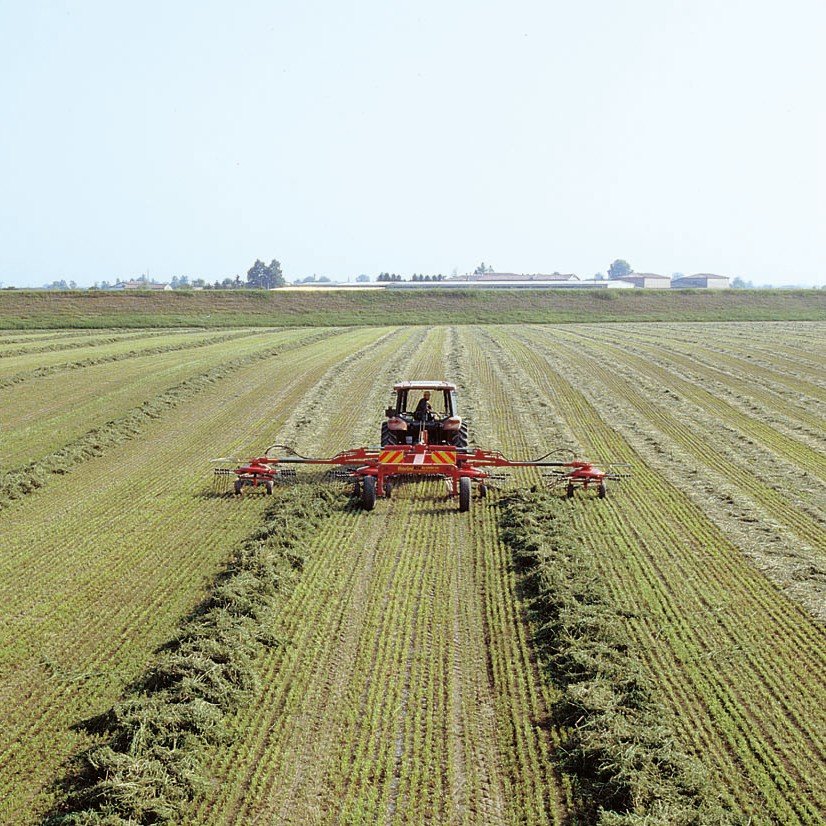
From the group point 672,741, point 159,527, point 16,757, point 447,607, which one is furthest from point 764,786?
point 159,527

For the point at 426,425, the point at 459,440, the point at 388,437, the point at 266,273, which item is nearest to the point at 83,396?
the point at 388,437

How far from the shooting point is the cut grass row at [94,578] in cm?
693

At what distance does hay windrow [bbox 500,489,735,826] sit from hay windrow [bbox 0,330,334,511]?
874cm

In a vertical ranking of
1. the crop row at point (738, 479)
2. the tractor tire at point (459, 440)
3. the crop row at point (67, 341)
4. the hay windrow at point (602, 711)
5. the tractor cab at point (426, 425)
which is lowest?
the crop row at point (67, 341)

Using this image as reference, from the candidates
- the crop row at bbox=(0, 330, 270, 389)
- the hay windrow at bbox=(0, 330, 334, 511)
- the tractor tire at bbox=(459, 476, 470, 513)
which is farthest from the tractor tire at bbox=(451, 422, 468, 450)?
the crop row at bbox=(0, 330, 270, 389)

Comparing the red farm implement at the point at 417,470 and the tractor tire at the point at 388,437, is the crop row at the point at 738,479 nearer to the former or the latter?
the red farm implement at the point at 417,470

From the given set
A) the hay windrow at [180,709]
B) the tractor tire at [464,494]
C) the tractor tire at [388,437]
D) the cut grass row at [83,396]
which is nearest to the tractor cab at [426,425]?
the tractor tire at [388,437]

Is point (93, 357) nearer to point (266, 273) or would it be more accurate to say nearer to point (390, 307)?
point (390, 307)

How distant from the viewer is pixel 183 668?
7555mm

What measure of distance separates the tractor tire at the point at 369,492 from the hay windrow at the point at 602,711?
286 centimetres

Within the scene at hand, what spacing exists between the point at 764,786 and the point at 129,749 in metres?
4.60

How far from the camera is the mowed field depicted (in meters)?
6.18

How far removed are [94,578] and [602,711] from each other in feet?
20.4

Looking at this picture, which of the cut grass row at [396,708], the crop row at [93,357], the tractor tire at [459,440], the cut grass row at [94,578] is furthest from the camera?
the crop row at [93,357]
